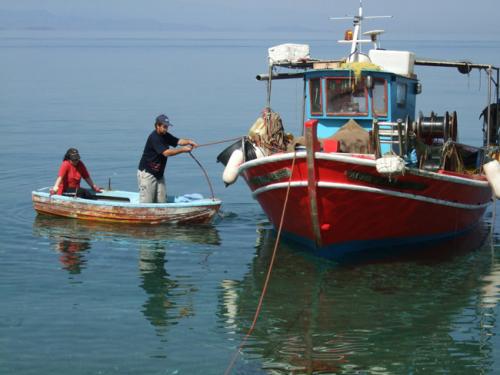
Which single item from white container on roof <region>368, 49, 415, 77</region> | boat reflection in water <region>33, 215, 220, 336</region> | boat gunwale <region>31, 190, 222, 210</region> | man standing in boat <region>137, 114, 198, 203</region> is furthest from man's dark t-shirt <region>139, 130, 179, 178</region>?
white container on roof <region>368, 49, 415, 77</region>

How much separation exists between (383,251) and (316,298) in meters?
2.60

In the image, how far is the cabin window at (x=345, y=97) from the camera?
15227 mm

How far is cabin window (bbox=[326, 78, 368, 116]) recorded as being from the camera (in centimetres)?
1523

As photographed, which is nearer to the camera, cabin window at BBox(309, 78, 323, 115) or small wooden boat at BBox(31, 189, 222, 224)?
cabin window at BBox(309, 78, 323, 115)

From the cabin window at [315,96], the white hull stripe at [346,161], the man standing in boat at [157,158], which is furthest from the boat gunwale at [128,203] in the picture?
the cabin window at [315,96]

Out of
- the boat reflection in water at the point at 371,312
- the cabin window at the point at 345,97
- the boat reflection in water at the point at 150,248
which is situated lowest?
the boat reflection in water at the point at 371,312

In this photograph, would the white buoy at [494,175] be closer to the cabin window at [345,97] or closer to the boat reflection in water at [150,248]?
the cabin window at [345,97]

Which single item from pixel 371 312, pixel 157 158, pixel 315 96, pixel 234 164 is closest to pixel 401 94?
pixel 315 96

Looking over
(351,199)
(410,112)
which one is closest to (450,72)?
(410,112)

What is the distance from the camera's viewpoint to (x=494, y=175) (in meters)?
14.3

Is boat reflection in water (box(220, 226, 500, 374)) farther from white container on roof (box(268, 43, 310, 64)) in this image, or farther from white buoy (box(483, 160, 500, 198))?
white container on roof (box(268, 43, 310, 64))

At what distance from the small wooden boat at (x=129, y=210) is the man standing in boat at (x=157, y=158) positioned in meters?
0.30

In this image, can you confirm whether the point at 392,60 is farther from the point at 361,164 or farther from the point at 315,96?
the point at 361,164

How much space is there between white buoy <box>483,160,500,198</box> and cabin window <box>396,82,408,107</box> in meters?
1.97
